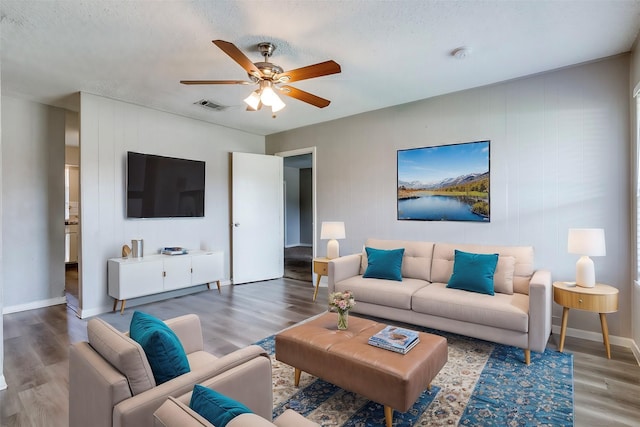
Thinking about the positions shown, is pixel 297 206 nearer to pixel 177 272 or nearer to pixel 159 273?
pixel 177 272

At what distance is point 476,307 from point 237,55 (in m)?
2.72

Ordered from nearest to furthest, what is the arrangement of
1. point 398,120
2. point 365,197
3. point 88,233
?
point 88,233, point 398,120, point 365,197

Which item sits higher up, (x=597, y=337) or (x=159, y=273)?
(x=159, y=273)

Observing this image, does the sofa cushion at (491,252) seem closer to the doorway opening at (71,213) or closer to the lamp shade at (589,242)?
the lamp shade at (589,242)

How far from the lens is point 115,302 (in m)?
3.97

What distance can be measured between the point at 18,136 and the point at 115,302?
2.38 meters

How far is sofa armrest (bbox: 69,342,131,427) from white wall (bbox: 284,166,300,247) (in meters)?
8.63

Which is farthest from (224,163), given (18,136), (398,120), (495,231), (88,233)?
(495,231)

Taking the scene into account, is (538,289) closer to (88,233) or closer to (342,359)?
(342,359)

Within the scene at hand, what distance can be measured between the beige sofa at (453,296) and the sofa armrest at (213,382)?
1962 mm

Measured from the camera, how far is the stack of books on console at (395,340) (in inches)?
77.4

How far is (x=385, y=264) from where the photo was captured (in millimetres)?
3613

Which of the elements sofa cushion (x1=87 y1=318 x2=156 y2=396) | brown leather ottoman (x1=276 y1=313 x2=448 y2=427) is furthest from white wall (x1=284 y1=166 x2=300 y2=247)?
sofa cushion (x1=87 y1=318 x2=156 y2=396)

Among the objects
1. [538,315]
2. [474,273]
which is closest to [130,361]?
[538,315]
